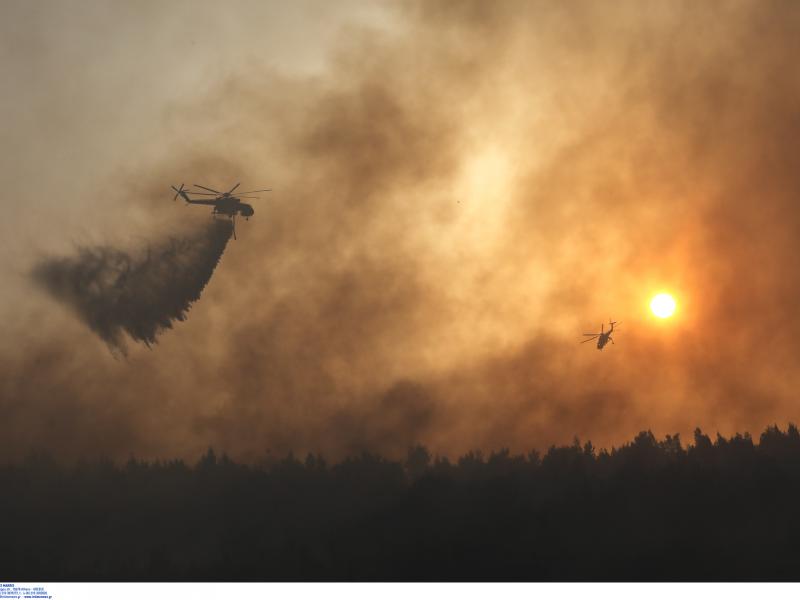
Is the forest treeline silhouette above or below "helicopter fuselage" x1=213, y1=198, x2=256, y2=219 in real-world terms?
below

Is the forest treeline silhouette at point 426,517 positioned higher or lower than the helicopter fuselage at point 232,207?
lower

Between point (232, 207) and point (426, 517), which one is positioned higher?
point (232, 207)

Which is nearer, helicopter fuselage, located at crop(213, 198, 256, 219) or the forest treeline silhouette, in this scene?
the forest treeline silhouette

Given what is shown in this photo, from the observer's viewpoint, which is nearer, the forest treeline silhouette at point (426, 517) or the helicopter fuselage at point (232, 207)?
the forest treeline silhouette at point (426, 517)

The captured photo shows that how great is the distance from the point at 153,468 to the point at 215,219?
39217 millimetres

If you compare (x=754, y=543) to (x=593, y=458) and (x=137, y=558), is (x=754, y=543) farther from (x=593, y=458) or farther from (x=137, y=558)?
(x=137, y=558)

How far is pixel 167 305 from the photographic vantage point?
380 ft

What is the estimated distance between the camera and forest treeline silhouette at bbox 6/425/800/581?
3875 inches

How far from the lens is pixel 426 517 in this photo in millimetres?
110688

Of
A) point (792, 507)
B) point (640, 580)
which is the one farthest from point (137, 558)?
point (792, 507)

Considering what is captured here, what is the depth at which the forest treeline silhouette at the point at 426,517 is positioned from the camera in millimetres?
98438

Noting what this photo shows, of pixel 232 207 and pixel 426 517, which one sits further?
pixel 232 207
